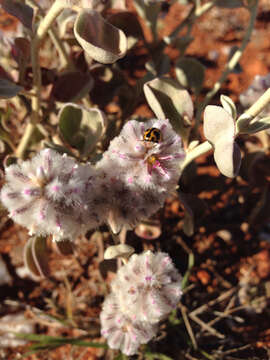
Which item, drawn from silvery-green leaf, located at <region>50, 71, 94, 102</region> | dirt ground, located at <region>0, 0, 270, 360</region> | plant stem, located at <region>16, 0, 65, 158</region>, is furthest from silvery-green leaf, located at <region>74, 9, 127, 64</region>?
dirt ground, located at <region>0, 0, 270, 360</region>

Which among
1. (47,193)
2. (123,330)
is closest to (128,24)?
(47,193)

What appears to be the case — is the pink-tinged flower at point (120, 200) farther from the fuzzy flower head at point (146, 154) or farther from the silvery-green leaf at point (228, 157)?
the silvery-green leaf at point (228, 157)

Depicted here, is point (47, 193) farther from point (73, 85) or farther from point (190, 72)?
point (190, 72)

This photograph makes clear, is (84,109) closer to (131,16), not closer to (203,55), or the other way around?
(131,16)

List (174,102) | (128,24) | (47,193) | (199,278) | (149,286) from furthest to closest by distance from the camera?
(199,278) < (128,24) < (174,102) < (149,286) < (47,193)

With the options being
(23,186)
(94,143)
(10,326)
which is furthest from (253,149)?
(10,326)

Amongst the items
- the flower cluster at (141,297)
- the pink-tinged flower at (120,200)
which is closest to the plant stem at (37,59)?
the pink-tinged flower at (120,200)
